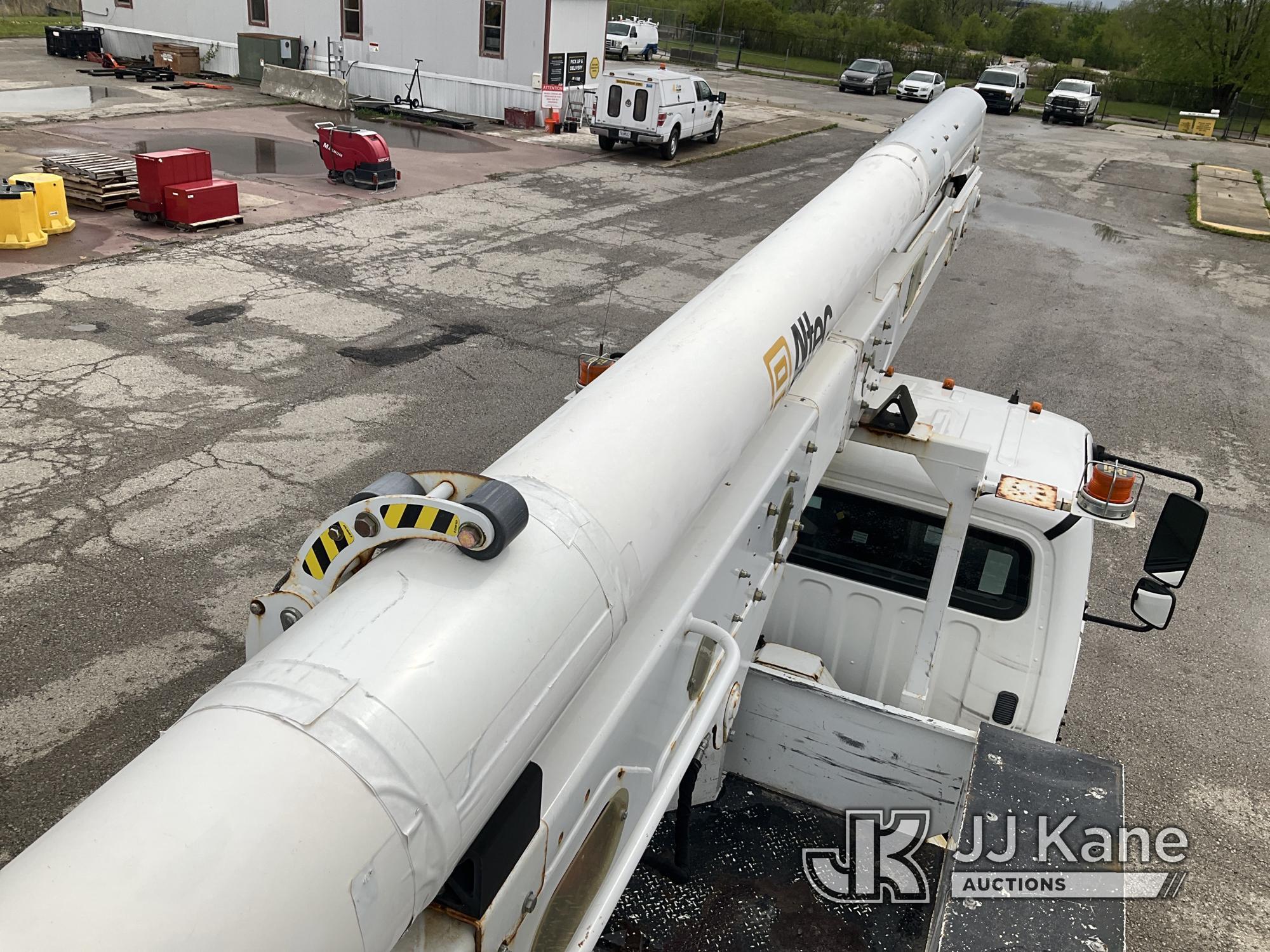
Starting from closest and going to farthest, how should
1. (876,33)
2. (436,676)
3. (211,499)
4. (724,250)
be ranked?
(436,676) → (211,499) → (724,250) → (876,33)

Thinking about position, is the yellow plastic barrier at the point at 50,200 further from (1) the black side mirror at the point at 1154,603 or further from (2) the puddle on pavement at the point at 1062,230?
(2) the puddle on pavement at the point at 1062,230

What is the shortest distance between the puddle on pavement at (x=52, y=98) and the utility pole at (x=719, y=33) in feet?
101

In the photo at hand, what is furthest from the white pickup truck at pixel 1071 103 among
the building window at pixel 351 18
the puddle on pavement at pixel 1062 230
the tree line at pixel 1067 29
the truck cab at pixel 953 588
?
the truck cab at pixel 953 588

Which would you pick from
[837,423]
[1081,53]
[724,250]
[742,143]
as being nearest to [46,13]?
[742,143]

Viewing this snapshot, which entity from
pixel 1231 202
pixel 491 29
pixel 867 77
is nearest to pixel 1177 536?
pixel 491 29

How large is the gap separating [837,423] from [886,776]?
5.09 ft

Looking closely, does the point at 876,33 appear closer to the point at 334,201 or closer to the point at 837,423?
the point at 334,201

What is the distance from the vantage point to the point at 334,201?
58.4ft

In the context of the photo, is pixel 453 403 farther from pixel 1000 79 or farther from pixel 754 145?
pixel 1000 79

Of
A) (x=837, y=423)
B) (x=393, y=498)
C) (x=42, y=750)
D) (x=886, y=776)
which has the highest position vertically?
(x=393, y=498)

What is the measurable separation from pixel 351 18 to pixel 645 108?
893cm

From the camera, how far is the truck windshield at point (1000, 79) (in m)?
40.2

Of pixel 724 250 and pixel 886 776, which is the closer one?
pixel 886 776

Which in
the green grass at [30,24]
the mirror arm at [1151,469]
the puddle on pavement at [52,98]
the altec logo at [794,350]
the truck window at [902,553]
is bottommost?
the puddle on pavement at [52,98]
